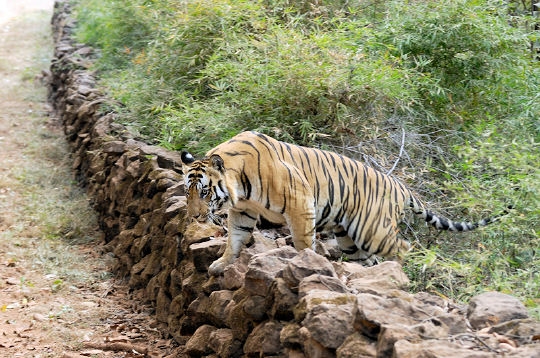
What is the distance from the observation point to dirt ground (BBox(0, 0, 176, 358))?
597 centimetres

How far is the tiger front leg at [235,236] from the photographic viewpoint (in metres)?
4.97

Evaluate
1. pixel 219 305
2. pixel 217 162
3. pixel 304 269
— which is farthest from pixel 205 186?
pixel 304 269

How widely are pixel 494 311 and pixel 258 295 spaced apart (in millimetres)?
1464

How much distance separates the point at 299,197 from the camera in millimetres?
4844

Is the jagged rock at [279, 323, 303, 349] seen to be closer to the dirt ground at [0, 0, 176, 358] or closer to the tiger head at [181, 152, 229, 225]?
the tiger head at [181, 152, 229, 225]

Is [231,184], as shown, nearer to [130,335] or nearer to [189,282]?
[189,282]

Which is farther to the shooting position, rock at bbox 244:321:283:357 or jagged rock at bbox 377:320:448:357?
rock at bbox 244:321:283:357

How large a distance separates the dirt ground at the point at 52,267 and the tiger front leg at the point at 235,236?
1.14 metres

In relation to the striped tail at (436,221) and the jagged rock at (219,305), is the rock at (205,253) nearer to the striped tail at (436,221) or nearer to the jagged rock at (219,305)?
the jagged rock at (219,305)

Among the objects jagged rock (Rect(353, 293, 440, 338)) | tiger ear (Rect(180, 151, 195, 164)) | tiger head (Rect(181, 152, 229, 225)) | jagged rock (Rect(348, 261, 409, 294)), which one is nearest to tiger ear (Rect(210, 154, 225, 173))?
tiger head (Rect(181, 152, 229, 225))

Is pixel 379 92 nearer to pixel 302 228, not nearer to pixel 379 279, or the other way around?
pixel 302 228

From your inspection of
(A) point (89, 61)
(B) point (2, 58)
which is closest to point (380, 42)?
(A) point (89, 61)

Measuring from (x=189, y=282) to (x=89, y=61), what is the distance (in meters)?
7.90

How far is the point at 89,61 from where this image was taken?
12.5 m
